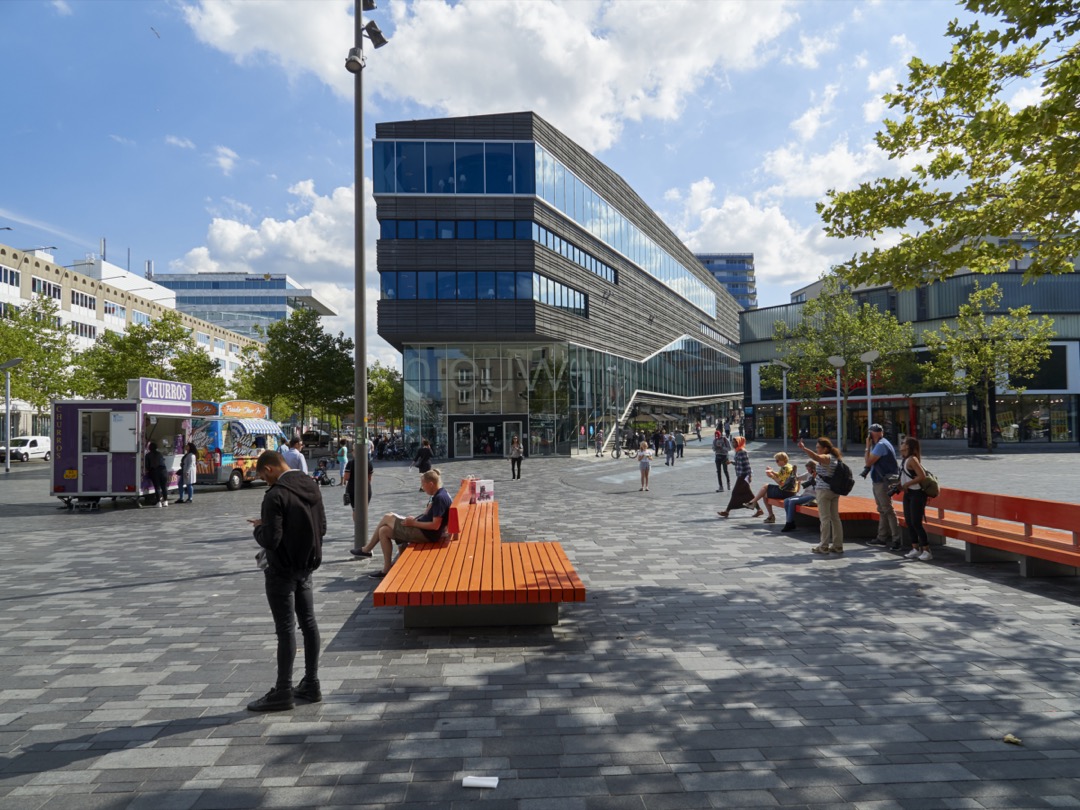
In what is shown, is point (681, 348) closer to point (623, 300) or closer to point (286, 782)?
point (623, 300)

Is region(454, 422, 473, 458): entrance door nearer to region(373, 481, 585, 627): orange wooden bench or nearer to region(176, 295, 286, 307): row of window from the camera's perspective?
region(373, 481, 585, 627): orange wooden bench

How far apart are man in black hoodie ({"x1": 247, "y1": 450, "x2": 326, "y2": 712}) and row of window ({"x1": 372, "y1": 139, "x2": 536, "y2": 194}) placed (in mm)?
37551

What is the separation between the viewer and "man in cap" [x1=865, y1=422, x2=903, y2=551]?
1005 centimetres

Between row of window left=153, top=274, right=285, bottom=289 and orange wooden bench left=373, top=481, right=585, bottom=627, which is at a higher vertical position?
row of window left=153, top=274, right=285, bottom=289

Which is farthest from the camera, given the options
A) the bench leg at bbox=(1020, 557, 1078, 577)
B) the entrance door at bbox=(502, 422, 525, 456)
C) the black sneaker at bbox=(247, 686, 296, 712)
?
the entrance door at bbox=(502, 422, 525, 456)

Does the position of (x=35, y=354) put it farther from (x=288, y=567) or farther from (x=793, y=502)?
(x=288, y=567)

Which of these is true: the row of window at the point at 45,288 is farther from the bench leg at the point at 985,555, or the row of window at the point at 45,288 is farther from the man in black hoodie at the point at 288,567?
the bench leg at the point at 985,555

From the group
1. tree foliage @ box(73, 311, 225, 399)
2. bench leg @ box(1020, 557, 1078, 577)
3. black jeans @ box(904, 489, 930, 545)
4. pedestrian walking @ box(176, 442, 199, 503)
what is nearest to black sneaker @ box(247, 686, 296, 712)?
bench leg @ box(1020, 557, 1078, 577)

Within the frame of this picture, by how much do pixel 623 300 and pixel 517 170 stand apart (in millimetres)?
16090

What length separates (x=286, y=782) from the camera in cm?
358

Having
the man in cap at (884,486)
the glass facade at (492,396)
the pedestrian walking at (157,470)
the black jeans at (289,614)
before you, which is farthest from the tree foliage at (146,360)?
the black jeans at (289,614)

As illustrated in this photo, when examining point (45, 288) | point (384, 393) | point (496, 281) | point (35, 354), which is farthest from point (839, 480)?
point (384, 393)

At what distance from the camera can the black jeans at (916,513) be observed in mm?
9508

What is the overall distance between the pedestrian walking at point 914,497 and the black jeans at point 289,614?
25.8 feet
